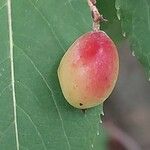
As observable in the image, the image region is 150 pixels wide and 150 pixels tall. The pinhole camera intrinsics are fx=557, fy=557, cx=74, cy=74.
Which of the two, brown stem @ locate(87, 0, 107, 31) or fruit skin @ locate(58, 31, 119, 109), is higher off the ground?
brown stem @ locate(87, 0, 107, 31)

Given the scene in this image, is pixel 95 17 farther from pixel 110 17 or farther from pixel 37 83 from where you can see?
pixel 110 17

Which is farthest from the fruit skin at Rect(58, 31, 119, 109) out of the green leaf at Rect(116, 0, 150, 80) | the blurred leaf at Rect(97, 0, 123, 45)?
the blurred leaf at Rect(97, 0, 123, 45)

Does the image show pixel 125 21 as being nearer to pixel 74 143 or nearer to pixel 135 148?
pixel 74 143

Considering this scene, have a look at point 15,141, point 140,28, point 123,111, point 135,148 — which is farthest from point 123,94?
A: point 15,141

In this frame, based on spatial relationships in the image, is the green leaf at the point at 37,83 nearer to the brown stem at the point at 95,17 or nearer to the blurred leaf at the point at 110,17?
the brown stem at the point at 95,17

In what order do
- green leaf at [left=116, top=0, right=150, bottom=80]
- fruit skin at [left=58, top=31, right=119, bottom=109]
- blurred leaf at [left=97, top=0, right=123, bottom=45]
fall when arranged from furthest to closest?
blurred leaf at [left=97, top=0, right=123, bottom=45] → green leaf at [left=116, top=0, right=150, bottom=80] → fruit skin at [left=58, top=31, right=119, bottom=109]

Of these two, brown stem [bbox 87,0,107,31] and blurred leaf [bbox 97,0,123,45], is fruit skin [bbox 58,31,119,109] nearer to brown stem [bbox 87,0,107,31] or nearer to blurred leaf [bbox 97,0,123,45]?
brown stem [bbox 87,0,107,31]

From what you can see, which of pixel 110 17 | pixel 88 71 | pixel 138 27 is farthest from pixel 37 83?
pixel 110 17
